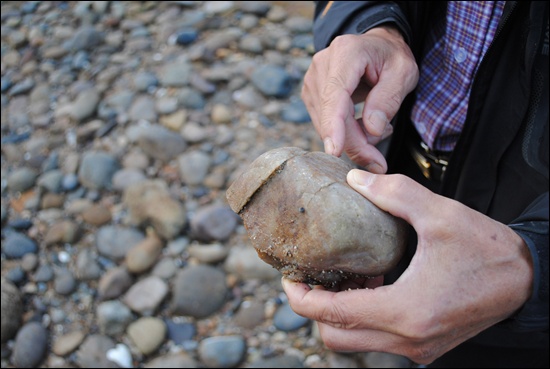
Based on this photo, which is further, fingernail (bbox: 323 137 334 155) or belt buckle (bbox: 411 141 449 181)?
belt buckle (bbox: 411 141 449 181)

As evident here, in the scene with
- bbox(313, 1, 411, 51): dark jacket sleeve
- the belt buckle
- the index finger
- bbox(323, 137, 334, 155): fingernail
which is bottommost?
the belt buckle

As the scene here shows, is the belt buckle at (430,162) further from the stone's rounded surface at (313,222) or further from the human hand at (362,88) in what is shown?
the stone's rounded surface at (313,222)

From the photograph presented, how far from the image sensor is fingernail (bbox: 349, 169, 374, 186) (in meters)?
1.42

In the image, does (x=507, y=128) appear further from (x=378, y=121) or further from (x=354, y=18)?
(x=354, y=18)

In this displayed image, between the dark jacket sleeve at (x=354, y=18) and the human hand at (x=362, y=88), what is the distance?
3.0 inches

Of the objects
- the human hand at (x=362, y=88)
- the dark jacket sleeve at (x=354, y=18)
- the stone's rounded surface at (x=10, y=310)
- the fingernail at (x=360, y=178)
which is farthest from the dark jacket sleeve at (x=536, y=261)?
the stone's rounded surface at (x=10, y=310)

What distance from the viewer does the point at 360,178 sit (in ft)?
4.70

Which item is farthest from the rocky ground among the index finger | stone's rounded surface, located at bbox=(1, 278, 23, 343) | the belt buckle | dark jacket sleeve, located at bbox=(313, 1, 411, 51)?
dark jacket sleeve, located at bbox=(313, 1, 411, 51)

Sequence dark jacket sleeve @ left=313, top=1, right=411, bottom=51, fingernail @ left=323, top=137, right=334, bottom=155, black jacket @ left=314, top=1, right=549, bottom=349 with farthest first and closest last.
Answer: dark jacket sleeve @ left=313, top=1, right=411, bottom=51 → fingernail @ left=323, top=137, right=334, bottom=155 → black jacket @ left=314, top=1, right=549, bottom=349

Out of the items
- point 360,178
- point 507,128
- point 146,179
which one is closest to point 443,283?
point 360,178

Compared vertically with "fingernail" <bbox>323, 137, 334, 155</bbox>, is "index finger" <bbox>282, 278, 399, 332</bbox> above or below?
below

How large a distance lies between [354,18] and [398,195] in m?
0.94

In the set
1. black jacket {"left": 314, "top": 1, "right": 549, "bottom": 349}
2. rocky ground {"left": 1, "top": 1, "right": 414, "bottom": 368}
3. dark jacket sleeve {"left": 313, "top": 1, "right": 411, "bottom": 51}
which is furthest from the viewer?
rocky ground {"left": 1, "top": 1, "right": 414, "bottom": 368}

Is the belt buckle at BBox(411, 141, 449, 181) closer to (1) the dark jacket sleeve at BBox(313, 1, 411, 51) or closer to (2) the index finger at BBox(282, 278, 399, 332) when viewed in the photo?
(1) the dark jacket sleeve at BBox(313, 1, 411, 51)
